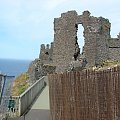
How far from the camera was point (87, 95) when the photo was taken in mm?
15477

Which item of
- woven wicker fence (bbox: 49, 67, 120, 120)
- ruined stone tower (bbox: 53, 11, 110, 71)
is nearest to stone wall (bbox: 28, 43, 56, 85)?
ruined stone tower (bbox: 53, 11, 110, 71)

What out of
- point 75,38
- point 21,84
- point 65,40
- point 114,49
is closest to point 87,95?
point 114,49

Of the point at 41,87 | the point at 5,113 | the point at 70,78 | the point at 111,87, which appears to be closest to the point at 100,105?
the point at 111,87

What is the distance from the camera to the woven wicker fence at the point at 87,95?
44.3 feet

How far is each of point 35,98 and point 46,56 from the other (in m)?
14.3

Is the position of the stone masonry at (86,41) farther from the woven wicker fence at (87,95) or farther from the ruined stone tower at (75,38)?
the woven wicker fence at (87,95)

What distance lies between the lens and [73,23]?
36156 mm

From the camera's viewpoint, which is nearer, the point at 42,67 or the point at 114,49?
the point at 114,49

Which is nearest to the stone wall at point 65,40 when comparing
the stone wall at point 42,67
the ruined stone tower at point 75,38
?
the ruined stone tower at point 75,38

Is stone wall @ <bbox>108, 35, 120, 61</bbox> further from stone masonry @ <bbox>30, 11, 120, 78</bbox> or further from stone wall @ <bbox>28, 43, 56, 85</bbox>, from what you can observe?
stone wall @ <bbox>28, 43, 56, 85</bbox>

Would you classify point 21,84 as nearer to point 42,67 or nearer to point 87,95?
point 42,67

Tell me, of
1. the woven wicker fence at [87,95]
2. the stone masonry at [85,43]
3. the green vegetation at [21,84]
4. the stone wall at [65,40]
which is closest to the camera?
the woven wicker fence at [87,95]

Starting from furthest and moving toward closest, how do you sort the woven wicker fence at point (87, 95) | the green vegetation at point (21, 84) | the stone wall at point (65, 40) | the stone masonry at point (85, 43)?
the green vegetation at point (21, 84), the stone wall at point (65, 40), the stone masonry at point (85, 43), the woven wicker fence at point (87, 95)

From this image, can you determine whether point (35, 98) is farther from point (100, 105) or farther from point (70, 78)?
point (100, 105)
